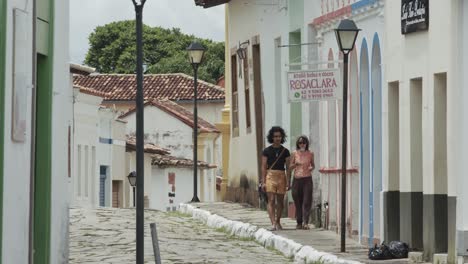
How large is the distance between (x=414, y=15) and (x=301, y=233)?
6101 mm

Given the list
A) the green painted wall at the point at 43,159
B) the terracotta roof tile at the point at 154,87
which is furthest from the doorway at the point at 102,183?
the green painted wall at the point at 43,159

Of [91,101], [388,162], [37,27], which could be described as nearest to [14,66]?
[37,27]

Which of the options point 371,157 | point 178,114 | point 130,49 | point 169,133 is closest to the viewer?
point 371,157

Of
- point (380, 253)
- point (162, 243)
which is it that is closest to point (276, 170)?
point (162, 243)

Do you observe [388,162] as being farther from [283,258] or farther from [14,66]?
[14,66]

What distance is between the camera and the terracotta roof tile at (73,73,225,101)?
3093 inches

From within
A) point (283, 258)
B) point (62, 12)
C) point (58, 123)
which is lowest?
point (283, 258)

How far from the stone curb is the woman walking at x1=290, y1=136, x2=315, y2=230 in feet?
2.61

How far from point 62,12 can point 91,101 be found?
106 feet

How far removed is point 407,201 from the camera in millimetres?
21516

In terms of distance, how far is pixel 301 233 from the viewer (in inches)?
1023

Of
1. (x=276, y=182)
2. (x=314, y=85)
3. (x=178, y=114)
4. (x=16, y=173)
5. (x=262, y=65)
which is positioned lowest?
(x=276, y=182)

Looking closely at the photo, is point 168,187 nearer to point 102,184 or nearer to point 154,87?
point 102,184

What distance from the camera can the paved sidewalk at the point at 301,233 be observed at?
72.3 ft
